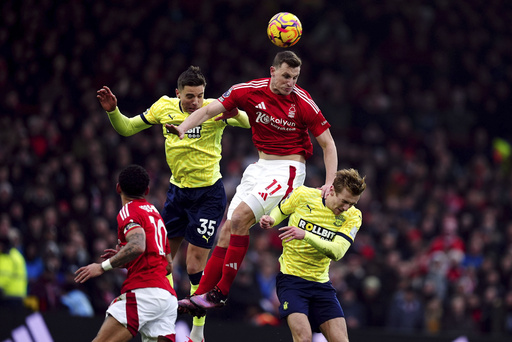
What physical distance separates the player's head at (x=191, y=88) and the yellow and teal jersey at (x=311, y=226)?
4.68 feet

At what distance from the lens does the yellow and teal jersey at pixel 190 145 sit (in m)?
8.70

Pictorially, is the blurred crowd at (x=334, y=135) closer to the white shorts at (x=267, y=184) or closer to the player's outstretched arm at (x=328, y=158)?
the white shorts at (x=267, y=184)

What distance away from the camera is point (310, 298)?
27.0 feet

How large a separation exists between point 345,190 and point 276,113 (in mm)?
1098

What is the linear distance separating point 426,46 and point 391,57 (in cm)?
111

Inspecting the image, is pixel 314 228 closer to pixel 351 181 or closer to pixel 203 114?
pixel 351 181

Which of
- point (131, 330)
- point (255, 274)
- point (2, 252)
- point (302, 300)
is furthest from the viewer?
point (255, 274)

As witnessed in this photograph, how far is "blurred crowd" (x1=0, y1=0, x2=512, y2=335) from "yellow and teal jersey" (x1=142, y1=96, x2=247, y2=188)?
4.43 metres

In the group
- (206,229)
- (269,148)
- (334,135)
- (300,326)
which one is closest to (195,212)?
(206,229)

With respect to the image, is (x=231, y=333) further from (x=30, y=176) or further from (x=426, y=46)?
(x=426, y=46)

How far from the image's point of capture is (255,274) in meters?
14.1

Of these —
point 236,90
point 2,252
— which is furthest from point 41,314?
point 236,90

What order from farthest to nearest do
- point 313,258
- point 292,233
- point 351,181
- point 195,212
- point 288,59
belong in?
point 195,212
point 313,258
point 288,59
point 351,181
point 292,233

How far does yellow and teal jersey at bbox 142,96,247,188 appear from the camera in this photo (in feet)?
28.6
